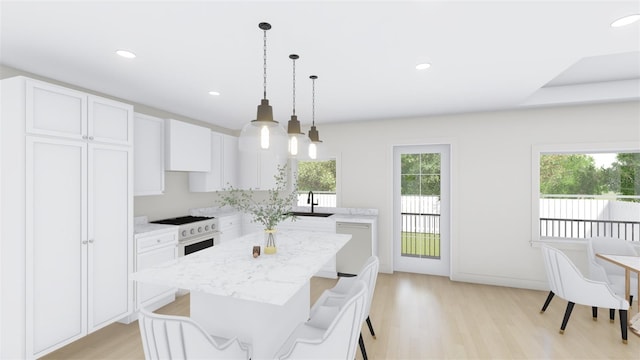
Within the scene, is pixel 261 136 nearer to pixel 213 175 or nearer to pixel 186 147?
pixel 186 147

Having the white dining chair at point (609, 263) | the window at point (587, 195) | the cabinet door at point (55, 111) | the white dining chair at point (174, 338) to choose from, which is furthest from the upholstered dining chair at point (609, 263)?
the cabinet door at point (55, 111)

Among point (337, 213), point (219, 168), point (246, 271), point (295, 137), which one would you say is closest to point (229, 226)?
point (219, 168)

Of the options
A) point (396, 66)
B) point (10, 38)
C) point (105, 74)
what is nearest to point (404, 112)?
point (396, 66)

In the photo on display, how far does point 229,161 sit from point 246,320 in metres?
3.70

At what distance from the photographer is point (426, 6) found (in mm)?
1646

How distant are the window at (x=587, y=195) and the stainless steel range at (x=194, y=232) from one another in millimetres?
4548

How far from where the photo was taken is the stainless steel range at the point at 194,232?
357 centimetres

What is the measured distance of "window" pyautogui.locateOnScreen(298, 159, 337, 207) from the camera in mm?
5062

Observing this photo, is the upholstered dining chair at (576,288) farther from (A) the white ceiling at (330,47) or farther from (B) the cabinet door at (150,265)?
(B) the cabinet door at (150,265)

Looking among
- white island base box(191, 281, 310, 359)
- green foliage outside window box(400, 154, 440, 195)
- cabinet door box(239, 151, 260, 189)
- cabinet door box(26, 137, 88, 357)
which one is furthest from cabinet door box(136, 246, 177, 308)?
green foliage outside window box(400, 154, 440, 195)

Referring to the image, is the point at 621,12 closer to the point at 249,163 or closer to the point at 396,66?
the point at 396,66

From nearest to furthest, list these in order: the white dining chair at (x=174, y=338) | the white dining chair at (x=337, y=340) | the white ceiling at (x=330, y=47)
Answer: the white dining chair at (x=174, y=338) < the white dining chair at (x=337, y=340) < the white ceiling at (x=330, y=47)

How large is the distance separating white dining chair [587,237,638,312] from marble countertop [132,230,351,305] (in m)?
2.92

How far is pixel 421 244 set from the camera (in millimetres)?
4629
